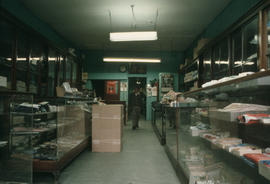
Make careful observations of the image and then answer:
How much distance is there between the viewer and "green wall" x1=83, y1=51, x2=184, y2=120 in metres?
10.4

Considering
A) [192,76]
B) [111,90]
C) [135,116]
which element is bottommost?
[135,116]

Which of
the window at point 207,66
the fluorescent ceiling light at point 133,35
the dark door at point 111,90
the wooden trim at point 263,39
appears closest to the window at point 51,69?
the fluorescent ceiling light at point 133,35

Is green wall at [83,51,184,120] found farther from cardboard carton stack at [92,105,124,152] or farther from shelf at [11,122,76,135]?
shelf at [11,122,76,135]

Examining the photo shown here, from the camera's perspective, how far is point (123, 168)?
3.15 m

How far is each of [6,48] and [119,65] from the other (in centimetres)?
677

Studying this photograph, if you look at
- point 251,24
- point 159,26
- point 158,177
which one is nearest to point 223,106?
point 158,177

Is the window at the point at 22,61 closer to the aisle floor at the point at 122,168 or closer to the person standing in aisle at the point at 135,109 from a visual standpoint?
the aisle floor at the point at 122,168

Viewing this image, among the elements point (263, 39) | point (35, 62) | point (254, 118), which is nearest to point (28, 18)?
point (35, 62)

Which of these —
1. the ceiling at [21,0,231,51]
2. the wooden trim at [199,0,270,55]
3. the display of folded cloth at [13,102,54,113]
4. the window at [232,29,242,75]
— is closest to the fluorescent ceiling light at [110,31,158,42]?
the ceiling at [21,0,231,51]

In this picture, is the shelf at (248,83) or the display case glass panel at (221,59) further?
the display case glass panel at (221,59)

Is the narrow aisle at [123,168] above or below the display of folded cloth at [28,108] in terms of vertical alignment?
below

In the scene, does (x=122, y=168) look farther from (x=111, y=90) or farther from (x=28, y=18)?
(x=111, y=90)

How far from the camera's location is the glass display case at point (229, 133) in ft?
4.10

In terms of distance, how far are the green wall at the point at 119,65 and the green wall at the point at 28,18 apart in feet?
8.24
